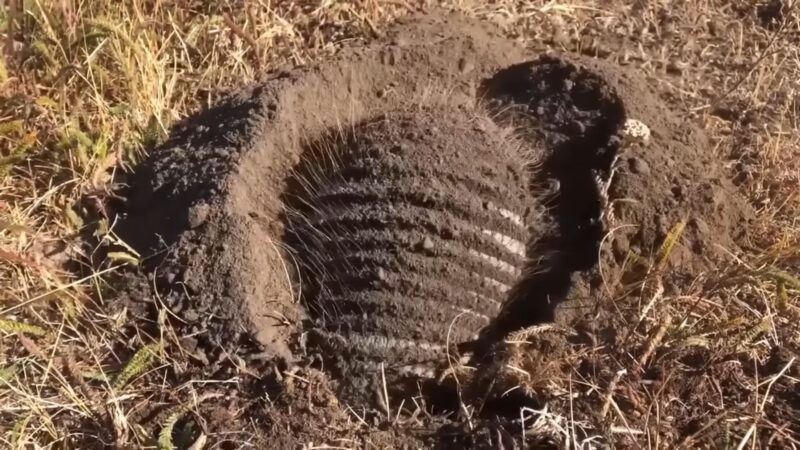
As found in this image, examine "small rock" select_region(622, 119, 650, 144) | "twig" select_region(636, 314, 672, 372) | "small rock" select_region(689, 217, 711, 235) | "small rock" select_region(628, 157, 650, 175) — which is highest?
"small rock" select_region(622, 119, 650, 144)

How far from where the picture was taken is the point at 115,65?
9.45 feet

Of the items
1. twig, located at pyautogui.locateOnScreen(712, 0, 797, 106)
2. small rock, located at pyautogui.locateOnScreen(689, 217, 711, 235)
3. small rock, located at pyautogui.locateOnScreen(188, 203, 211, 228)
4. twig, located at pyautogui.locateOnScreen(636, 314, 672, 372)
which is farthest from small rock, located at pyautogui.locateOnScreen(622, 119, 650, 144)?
small rock, located at pyautogui.locateOnScreen(188, 203, 211, 228)

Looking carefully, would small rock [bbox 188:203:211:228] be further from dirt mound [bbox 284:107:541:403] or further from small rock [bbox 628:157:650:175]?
small rock [bbox 628:157:650:175]

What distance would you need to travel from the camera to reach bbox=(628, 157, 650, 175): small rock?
258 centimetres

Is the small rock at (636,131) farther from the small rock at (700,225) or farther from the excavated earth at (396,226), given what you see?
the small rock at (700,225)

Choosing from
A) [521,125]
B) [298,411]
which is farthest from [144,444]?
[521,125]

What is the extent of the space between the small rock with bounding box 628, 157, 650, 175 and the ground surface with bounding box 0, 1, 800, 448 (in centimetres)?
1

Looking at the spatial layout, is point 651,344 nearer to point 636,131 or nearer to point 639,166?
point 639,166

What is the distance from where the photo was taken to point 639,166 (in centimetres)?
259

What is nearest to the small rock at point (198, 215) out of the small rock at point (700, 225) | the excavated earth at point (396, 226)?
the excavated earth at point (396, 226)

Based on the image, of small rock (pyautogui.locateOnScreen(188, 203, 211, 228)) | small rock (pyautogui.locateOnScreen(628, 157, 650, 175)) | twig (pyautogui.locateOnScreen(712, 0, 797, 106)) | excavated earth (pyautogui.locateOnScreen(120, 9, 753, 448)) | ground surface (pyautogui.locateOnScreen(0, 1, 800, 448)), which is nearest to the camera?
ground surface (pyautogui.locateOnScreen(0, 1, 800, 448))

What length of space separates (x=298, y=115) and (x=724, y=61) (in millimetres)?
1654

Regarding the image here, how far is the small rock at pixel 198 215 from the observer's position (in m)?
2.46

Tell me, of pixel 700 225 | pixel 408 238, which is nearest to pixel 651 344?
pixel 700 225
